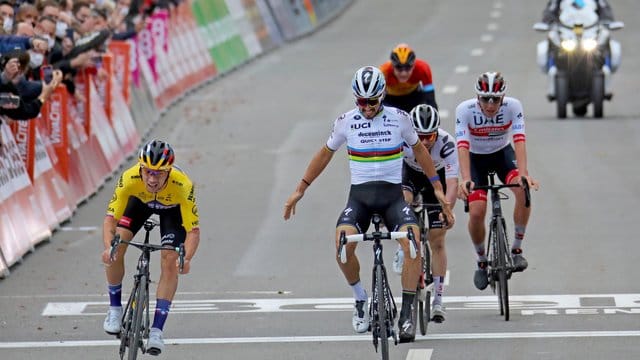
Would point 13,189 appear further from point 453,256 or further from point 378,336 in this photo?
point 378,336

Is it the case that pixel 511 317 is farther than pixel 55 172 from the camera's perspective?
No

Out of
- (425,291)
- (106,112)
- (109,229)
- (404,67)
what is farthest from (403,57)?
(106,112)

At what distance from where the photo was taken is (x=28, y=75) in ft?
65.0

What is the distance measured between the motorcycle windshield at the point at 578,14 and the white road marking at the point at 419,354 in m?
16.7

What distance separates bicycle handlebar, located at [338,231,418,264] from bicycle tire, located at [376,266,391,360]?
0.78 ft

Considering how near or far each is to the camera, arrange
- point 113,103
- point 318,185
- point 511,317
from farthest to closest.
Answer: point 113,103, point 318,185, point 511,317

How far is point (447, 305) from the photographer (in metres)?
15.9

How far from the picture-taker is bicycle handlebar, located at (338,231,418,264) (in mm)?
12669

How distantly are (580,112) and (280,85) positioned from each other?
7.91m

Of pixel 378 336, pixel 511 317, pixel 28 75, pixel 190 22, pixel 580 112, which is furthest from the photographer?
pixel 190 22

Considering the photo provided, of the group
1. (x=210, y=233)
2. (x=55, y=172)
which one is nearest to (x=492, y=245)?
(x=210, y=233)

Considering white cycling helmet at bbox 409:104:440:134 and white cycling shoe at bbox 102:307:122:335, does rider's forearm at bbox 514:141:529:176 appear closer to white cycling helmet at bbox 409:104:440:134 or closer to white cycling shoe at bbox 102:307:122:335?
white cycling helmet at bbox 409:104:440:134

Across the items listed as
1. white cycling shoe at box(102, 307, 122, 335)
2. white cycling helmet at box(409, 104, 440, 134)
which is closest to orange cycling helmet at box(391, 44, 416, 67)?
white cycling helmet at box(409, 104, 440, 134)

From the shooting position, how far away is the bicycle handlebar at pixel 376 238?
12.7 m
